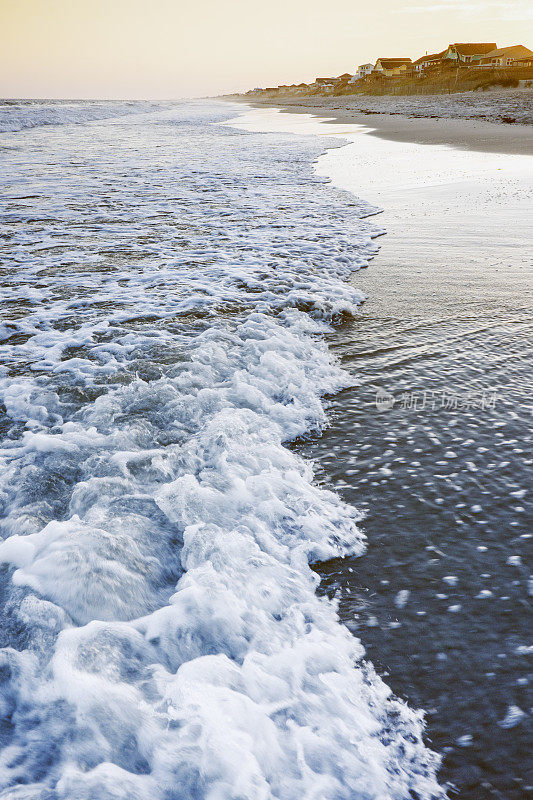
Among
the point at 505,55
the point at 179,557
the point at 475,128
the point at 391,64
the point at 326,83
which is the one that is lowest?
the point at 179,557

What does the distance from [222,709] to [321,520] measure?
4.00 ft

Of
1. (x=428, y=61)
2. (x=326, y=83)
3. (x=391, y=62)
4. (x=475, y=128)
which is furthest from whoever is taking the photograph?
(x=326, y=83)

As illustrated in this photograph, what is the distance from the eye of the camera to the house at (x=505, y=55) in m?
93.4

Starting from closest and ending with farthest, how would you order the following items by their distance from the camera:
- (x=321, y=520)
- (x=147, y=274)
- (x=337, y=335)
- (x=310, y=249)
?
(x=321, y=520)
(x=337, y=335)
(x=147, y=274)
(x=310, y=249)

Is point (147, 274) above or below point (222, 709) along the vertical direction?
above

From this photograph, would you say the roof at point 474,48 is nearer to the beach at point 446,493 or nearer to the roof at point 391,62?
the roof at point 391,62

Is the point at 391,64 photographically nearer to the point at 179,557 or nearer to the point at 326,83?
the point at 326,83

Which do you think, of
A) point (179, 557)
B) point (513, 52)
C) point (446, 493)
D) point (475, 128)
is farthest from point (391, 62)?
point (179, 557)

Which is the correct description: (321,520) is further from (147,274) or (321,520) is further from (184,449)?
(147,274)

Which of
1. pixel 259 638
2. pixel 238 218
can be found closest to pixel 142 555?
pixel 259 638

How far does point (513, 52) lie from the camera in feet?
318

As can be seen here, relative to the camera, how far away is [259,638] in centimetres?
226

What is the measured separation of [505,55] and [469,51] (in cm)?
1198

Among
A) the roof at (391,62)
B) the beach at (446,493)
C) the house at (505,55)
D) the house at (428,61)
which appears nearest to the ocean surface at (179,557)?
the beach at (446,493)
